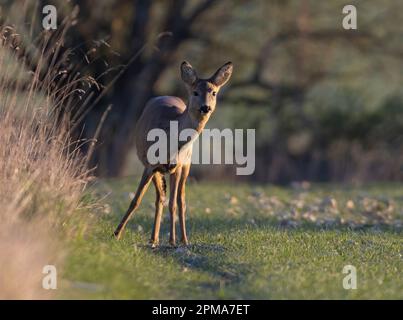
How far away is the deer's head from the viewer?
9.84m

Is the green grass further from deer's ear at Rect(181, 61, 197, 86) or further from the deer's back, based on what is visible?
deer's ear at Rect(181, 61, 197, 86)

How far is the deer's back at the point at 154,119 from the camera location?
33.3 ft

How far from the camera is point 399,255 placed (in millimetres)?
9547

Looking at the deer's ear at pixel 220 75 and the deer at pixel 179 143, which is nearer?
the deer at pixel 179 143

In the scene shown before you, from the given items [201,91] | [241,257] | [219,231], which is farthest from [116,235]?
[201,91]

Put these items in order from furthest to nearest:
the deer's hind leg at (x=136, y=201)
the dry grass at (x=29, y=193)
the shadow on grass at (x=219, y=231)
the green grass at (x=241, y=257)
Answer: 1. the deer's hind leg at (x=136, y=201)
2. the shadow on grass at (x=219, y=231)
3. the green grass at (x=241, y=257)
4. the dry grass at (x=29, y=193)

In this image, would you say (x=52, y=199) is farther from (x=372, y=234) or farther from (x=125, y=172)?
(x=125, y=172)

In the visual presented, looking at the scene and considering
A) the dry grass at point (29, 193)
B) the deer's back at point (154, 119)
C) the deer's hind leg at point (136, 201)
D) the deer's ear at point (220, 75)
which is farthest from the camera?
the deer's ear at point (220, 75)

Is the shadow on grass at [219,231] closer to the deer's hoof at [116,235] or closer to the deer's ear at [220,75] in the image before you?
the deer's hoof at [116,235]

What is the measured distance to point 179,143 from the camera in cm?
988

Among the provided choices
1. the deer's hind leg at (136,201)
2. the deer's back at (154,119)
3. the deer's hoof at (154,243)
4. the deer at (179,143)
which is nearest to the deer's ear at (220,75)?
the deer at (179,143)

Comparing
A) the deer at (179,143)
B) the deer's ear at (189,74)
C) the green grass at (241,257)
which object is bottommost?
the green grass at (241,257)

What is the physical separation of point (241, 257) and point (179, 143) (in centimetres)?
173
